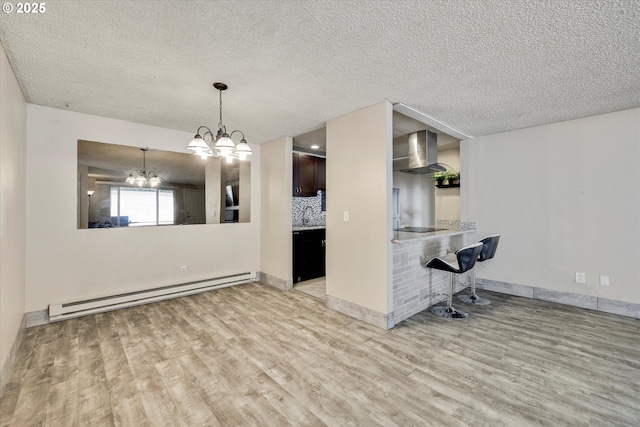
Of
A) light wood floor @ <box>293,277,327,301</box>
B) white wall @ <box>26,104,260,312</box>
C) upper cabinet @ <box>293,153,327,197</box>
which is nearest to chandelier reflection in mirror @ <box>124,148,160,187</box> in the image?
white wall @ <box>26,104,260,312</box>

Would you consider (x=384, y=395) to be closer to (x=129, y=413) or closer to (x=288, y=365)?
(x=288, y=365)

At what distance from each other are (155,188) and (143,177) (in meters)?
0.21

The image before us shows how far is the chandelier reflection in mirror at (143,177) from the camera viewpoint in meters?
3.70

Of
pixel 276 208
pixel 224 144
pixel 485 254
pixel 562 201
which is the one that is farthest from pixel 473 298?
pixel 224 144

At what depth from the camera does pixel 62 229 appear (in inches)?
126

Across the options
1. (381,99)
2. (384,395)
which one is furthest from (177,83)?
(384,395)

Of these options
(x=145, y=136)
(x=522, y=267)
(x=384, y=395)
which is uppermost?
(x=145, y=136)

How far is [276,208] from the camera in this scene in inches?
180

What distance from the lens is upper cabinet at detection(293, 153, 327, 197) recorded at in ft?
16.1

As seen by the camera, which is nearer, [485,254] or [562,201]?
[562,201]

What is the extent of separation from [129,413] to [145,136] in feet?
11.0

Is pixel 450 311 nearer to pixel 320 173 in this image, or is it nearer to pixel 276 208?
pixel 276 208

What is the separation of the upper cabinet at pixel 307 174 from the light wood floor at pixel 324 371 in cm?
245

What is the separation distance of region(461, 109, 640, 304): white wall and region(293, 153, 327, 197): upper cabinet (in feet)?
8.33
